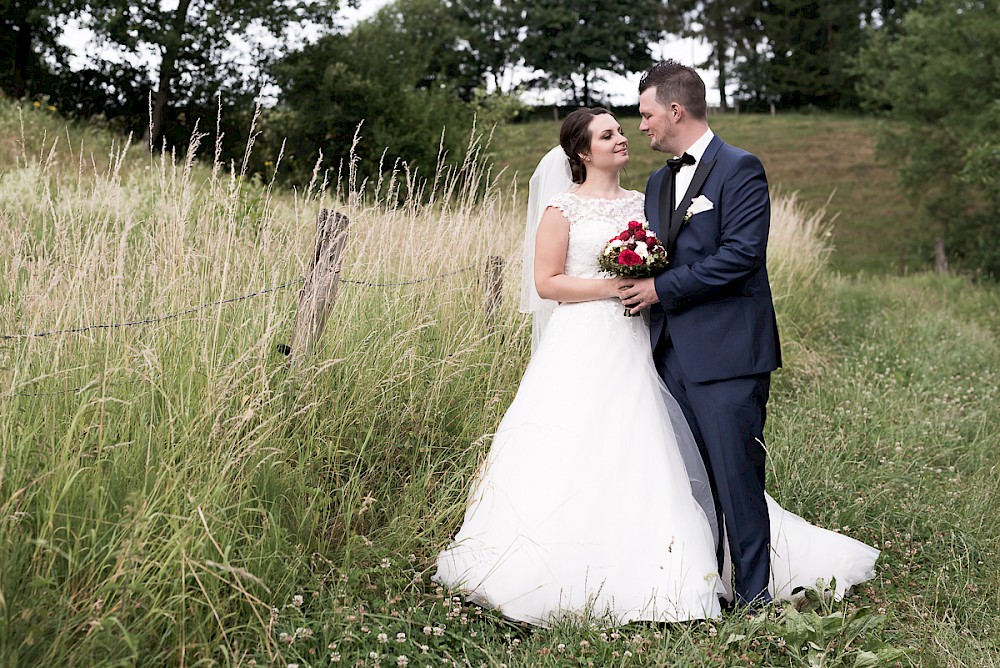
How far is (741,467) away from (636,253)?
961 mm

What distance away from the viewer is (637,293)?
372cm

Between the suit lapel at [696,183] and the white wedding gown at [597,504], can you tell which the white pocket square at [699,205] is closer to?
the suit lapel at [696,183]

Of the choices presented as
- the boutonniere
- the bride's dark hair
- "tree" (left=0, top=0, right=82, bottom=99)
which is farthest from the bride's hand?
"tree" (left=0, top=0, right=82, bottom=99)

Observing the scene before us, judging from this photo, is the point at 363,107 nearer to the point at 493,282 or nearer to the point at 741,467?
the point at 493,282

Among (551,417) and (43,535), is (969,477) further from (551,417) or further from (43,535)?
(43,535)

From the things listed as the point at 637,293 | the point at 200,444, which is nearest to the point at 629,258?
the point at 637,293

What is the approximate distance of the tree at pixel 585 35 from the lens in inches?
2012

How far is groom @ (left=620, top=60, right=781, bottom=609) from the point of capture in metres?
3.54

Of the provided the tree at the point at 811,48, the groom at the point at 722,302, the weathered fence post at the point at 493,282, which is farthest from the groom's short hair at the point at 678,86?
the tree at the point at 811,48

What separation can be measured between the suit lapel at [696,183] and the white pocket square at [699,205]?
21 millimetres

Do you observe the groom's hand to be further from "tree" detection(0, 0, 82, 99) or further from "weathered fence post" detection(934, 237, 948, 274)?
"weathered fence post" detection(934, 237, 948, 274)

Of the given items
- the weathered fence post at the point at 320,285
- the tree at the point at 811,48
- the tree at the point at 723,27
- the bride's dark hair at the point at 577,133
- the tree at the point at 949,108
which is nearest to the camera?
the weathered fence post at the point at 320,285

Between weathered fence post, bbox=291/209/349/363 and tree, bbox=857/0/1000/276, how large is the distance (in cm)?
1792

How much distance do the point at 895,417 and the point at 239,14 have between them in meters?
18.8
